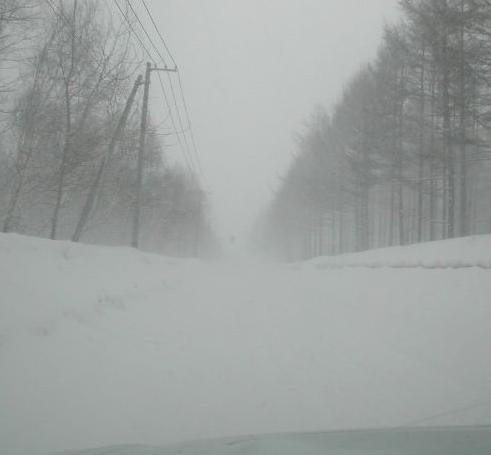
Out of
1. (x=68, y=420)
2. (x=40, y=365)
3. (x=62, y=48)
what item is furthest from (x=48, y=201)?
(x=68, y=420)

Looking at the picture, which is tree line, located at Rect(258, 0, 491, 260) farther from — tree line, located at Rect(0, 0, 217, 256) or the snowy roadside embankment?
tree line, located at Rect(0, 0, 217, 256)

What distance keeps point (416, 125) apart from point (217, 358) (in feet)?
57.3

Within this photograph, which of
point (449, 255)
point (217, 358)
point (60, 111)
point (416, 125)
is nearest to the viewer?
point (217, 358)

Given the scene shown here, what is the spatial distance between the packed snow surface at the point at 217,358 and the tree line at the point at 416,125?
812cm

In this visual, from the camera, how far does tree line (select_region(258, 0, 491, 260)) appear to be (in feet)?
47.3

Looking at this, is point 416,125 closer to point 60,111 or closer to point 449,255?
point 449,255

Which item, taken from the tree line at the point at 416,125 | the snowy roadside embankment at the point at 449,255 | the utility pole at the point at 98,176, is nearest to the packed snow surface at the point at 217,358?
the snowy roadside embankment at the point at 449,255

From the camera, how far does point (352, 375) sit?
4.59 metres

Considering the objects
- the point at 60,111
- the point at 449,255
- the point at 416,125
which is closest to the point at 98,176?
the point at 60,111

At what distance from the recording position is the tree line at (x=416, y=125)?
1443 cm

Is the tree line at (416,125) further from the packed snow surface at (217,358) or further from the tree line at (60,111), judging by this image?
the tree line at (60,111)

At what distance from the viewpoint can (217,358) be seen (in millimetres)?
5074

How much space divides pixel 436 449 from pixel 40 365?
13.3 feet

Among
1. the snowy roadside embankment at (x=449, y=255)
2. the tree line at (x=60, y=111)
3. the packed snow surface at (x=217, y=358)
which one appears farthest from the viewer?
the tree line at (x=60, y=111)
